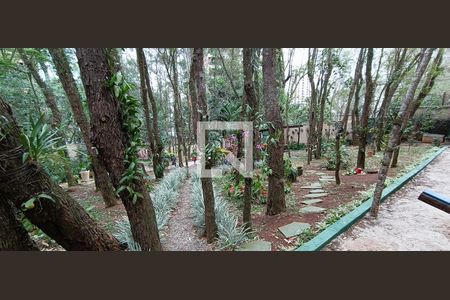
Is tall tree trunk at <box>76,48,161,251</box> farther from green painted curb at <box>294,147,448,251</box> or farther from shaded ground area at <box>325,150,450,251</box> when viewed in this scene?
shaded ground area at <box>325,150,450,251</box>

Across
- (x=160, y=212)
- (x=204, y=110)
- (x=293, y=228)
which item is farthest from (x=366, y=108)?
(x=160, y=212)

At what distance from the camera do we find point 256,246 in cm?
292

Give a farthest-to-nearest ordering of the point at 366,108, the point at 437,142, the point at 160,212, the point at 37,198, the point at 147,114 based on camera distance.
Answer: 1. the point at 437,142
2. the point at 147,114
3. the point at 366,108
4. the point at 160,212
5. the point at 37,198

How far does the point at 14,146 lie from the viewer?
167 centimetres

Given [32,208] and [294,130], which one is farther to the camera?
[294,130]

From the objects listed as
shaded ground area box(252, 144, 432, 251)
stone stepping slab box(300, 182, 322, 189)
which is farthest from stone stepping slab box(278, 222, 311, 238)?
stone stepping slab box(300, 182, 322, 189)

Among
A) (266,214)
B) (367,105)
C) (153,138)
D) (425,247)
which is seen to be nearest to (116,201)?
(153,138)

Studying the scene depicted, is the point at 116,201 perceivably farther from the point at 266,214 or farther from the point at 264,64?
the point at 264,64

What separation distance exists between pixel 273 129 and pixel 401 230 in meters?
2.11

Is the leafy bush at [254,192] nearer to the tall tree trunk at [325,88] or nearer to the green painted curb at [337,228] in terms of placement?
the green painted curb at [337,228]

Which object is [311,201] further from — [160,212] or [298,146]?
[298,146]

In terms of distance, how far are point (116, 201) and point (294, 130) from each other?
14313 millimetres

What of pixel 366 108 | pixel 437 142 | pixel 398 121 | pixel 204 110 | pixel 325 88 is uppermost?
pixel 325 88

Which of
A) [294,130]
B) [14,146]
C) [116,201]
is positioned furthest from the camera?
[294,130]
